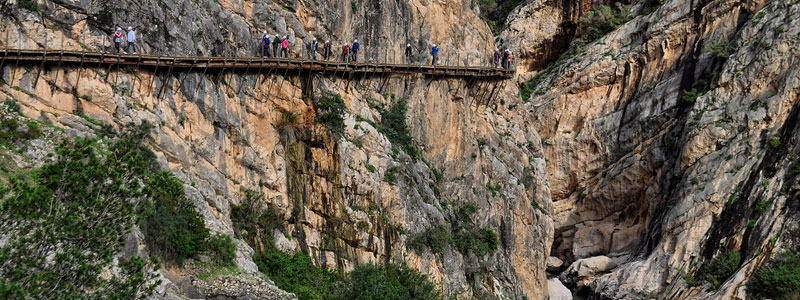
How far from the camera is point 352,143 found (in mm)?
41688

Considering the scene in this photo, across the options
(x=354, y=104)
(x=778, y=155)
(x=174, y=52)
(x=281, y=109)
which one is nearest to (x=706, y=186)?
(x=778, y=155)

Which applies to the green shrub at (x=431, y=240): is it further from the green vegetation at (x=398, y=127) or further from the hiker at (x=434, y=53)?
the hiker at (x=434, y=53)

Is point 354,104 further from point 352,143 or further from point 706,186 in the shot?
point 706,186

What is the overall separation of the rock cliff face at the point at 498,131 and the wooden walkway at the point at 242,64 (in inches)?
16.5

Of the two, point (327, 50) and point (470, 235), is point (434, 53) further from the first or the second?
point (470, 235)

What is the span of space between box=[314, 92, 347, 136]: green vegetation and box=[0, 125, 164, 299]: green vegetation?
1851cm

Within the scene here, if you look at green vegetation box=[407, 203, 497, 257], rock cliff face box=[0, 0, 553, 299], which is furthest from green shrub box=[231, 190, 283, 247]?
green vegetation box=[407, 203, 497, 257]

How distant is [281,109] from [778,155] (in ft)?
91.5

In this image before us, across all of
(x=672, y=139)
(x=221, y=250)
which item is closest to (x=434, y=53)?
(x=221, y=250)

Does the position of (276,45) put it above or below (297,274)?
above

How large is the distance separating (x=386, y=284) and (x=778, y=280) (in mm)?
19927

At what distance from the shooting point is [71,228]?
68.0 ft

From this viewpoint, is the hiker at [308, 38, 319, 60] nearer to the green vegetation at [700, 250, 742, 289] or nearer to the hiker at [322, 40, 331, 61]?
the hiker at [322, 40, 331, 61]

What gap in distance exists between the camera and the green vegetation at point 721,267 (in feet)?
165
